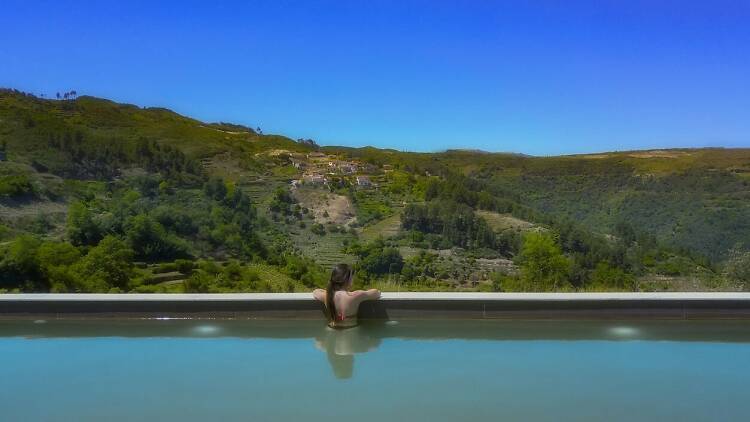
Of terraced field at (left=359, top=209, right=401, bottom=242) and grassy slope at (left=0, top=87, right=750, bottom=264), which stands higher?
grassy slope at (left=0, top=87, right=750, bottom=264)

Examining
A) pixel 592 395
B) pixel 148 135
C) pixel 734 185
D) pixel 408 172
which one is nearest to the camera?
pixel 592 395

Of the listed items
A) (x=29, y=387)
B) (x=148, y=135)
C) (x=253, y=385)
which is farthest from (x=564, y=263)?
(x=148, y=135)

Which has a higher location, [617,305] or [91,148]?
[91,148]

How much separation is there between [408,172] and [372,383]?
2540 cm

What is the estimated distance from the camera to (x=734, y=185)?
25.1 meters

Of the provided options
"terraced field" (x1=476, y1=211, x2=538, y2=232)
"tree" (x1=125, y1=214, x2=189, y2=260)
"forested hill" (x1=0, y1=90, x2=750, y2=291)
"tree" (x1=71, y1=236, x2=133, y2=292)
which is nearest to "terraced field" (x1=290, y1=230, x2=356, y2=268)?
"forested hill" (x1=0, y1=90, x2=750, y2=291)

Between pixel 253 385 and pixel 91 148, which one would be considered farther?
pixel 91 148

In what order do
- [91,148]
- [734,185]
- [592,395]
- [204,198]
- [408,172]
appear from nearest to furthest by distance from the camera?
[592,395], [204,198], [91,148], [734,185], [408,172]

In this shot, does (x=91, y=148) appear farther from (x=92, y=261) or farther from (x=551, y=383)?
(x=551, y=383)

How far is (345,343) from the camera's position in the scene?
175 inches

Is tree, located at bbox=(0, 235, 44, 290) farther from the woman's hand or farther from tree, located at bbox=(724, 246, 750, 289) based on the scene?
tree, located at bbox=(724, 246, 750, 289)

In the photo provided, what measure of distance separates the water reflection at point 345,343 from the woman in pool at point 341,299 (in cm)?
6

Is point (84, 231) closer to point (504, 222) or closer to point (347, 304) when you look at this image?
point (347, 304)

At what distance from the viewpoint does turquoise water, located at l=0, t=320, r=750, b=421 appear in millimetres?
3371
